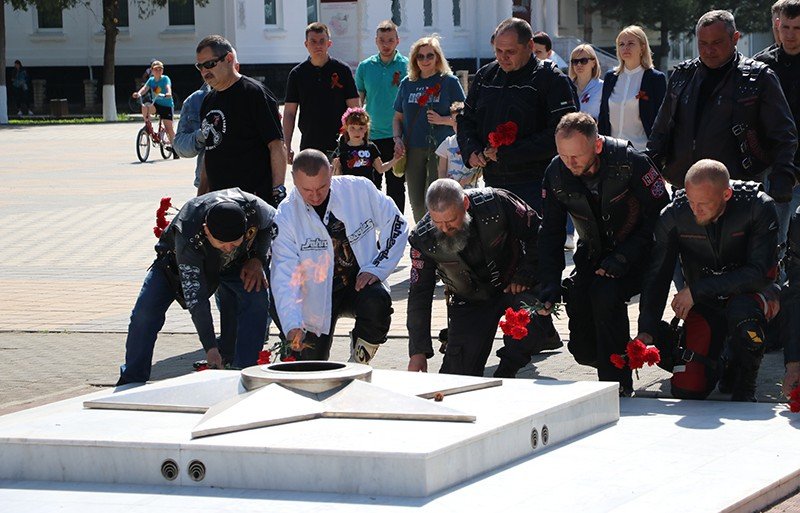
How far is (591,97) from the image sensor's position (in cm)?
1222

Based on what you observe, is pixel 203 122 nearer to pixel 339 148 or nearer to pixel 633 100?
pixel 339 148

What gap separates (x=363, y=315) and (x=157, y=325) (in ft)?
3.70

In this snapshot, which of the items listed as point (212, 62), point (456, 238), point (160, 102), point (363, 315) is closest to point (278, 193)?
point (212, 62)

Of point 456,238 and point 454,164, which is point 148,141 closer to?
point 454,164

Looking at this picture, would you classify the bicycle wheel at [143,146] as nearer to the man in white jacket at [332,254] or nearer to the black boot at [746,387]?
the man in white jacket at [332,254]

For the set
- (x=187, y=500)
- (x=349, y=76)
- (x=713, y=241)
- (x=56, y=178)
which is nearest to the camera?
(x=187, y=500)

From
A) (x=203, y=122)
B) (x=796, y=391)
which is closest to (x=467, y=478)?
(x=796, y=391)

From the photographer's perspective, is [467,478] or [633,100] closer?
[467,478]

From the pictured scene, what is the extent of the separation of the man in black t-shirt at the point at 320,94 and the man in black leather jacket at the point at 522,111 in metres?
2.76

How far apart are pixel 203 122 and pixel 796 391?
4184mm

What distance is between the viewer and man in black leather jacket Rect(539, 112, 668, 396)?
24.6ft

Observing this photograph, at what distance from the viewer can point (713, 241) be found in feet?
23.9

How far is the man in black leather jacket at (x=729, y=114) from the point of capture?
8133 millimetres

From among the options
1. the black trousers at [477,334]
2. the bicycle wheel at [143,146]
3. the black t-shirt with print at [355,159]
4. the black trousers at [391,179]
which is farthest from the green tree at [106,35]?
the black trousers at [477,334]
